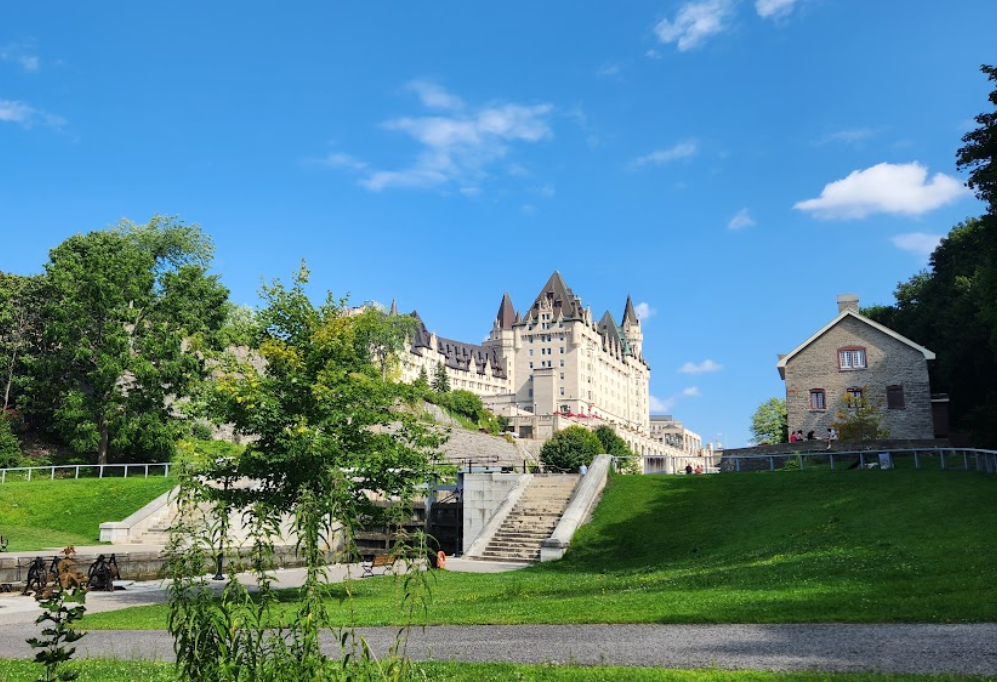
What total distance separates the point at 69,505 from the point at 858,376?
44.0m

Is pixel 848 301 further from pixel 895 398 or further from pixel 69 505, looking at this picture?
pixel 69 505

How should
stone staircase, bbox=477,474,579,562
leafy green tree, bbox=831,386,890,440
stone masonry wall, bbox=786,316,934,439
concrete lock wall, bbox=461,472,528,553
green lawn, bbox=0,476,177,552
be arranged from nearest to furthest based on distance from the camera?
stone staircase, bbox=477,474,579,562
green lawn, bbox=0,476,177,552
concrete lock wall, bbox=461,472,528,553
leafy green tree, bbox=831,386,890,440
stone masonry wall, bbox=786,316,934,439

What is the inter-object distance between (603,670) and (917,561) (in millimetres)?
11090

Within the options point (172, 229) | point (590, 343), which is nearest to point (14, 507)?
point (172, 229)

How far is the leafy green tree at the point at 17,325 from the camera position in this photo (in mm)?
53625

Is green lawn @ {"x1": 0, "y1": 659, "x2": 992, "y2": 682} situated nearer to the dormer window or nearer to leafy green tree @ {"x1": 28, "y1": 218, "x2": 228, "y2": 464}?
leafy green tree @ {"x1": 28, "y1": 218, "x2": 228, "y2": 464}

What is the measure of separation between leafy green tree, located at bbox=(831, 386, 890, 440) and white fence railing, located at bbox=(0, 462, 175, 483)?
126ft

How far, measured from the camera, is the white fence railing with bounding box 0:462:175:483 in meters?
42.6

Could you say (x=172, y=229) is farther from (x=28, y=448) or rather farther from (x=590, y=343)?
(x=590, y=343)

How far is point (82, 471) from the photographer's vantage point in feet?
155

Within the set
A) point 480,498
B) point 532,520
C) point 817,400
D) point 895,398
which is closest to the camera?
point 532,520

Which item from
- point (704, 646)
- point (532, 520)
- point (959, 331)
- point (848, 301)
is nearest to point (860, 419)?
point (848, 301)

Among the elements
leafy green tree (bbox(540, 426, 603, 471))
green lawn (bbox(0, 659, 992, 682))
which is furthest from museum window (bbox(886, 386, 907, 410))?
green lawn (bbox(0, 659, 992, 682))

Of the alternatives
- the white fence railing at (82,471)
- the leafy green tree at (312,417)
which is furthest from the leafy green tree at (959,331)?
the white fence railing at (82,471)
